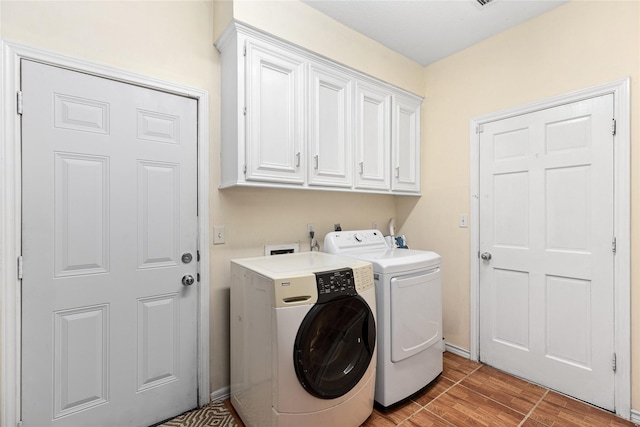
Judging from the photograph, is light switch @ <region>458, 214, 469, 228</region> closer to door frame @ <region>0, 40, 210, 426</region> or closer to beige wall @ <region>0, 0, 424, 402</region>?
beige wall @ <region>0, 0, 424, 402</region>

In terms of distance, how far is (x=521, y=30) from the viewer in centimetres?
222

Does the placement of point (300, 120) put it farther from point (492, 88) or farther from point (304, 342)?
point (492, 88)

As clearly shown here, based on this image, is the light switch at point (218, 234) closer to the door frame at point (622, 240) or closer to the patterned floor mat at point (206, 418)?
the patterned floor mat at point (206, 418)

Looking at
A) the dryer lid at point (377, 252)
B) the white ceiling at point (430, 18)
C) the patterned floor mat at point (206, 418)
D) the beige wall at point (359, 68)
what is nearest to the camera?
the beige wall at point (359, 68)

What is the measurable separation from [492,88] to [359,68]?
1.09 meters

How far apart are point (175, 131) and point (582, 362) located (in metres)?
2.99

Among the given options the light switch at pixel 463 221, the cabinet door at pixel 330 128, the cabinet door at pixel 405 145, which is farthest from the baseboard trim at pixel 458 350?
the cabinet door at pixel 330 128

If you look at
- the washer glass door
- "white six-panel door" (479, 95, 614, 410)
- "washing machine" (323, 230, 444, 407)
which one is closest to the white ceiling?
"white six-panel door" (479, 95, 614, 410)

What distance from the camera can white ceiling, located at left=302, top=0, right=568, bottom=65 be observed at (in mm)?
2023

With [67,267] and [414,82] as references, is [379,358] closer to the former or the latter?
[67,267]

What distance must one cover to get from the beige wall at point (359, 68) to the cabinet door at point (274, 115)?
18cm

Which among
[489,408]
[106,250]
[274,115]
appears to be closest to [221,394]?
[106,250]

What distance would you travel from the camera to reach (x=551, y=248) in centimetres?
209

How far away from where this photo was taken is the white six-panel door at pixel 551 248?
6.14 feet
